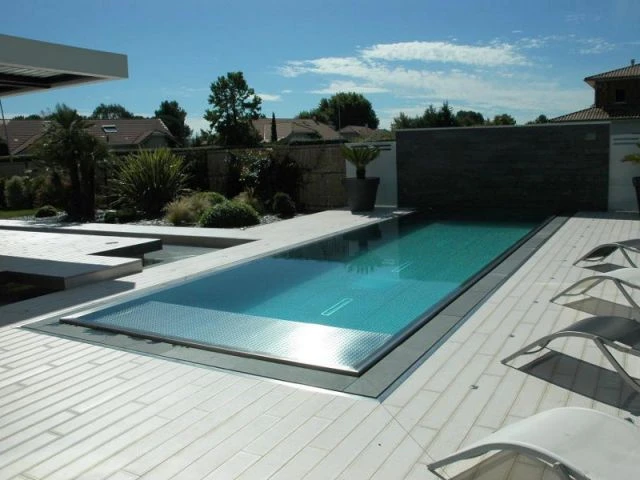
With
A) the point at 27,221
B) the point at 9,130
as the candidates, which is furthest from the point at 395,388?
the point at 9,130

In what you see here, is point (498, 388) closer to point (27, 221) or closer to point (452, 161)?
point (452, 161)

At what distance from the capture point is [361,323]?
577 centimetres

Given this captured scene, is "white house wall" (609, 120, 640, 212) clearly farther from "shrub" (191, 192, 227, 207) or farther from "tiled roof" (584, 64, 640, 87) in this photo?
"tiled roof" (584, 64, 640, 87)

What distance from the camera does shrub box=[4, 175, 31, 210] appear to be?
20.2m

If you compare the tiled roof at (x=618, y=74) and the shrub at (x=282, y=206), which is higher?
the tiled roof at (x=618, y=74)

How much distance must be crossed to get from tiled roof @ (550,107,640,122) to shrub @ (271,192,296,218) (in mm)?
32010

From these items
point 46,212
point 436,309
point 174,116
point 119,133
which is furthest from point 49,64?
point 174,116

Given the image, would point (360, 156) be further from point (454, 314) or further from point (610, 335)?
point (610, 335)

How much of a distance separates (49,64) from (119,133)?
37016 mm

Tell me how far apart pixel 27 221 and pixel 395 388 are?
557 inches

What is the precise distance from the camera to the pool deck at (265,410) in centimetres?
295

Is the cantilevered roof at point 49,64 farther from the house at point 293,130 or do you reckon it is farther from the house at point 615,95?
the house at point 293,130

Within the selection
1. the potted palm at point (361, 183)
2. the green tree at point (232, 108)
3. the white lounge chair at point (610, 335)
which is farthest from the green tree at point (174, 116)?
the white lounge chair at point (610, 335)

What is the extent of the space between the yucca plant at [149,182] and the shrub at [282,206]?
286 cm
